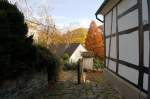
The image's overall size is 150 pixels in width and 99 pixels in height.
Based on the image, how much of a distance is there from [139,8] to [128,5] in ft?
4.31

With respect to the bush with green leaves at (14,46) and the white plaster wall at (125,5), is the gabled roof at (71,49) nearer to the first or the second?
the white plaster wall at (125,5)

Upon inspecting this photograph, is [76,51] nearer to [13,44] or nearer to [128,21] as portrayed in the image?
[128,21]

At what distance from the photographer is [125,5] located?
928cm

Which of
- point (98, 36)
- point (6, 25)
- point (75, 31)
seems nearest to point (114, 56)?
point (6, 25)

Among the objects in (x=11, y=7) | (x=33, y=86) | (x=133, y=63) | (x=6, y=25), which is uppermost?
(x=11, y=7)

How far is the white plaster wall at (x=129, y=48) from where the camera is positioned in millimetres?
8043

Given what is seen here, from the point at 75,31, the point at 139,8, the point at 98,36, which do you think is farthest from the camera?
the point at 75,31

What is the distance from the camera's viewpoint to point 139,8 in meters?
7.55

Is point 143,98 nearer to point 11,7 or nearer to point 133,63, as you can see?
point 133,63

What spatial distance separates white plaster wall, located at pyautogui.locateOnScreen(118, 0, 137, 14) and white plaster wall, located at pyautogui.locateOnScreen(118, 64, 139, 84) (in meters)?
1.81

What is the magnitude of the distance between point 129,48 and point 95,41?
1246 inches

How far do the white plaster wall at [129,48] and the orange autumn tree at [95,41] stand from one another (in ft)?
96.3

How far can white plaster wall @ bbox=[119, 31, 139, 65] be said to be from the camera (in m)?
8.04

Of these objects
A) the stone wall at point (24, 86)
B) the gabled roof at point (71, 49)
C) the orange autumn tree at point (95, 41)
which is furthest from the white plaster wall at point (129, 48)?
the gabled roof at point (71, 49)
